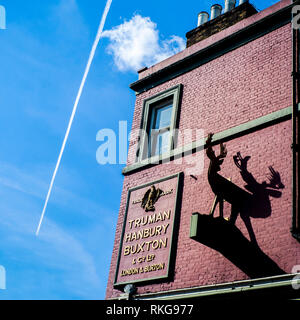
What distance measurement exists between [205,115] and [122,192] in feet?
9.28

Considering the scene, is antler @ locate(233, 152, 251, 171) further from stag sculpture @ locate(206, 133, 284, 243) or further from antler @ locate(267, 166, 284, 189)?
antler @ locate(267, 166, 284, 189)

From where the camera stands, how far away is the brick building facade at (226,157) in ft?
25.8

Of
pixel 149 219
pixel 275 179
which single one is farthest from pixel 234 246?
pixel 149 219

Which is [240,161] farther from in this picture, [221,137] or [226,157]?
[221,137]

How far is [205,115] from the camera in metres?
10.6

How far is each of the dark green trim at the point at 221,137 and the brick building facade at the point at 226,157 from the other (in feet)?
0.07

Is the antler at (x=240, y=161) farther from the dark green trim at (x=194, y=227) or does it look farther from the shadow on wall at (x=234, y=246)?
the dark green trim at (x=194, y=227)

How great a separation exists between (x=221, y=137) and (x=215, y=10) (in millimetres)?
4900

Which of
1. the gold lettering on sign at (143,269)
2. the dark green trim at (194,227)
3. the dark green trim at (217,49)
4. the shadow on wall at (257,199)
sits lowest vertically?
the gold lettering on sign at (143,269)

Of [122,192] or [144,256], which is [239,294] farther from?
[122,192]

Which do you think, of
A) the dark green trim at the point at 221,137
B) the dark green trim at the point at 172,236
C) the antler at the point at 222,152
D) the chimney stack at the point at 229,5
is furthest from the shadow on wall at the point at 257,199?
the chimney stack at the point at 229,5

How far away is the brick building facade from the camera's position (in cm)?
787

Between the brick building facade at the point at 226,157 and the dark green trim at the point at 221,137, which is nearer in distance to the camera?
the brick building facade at the point at 226,157
